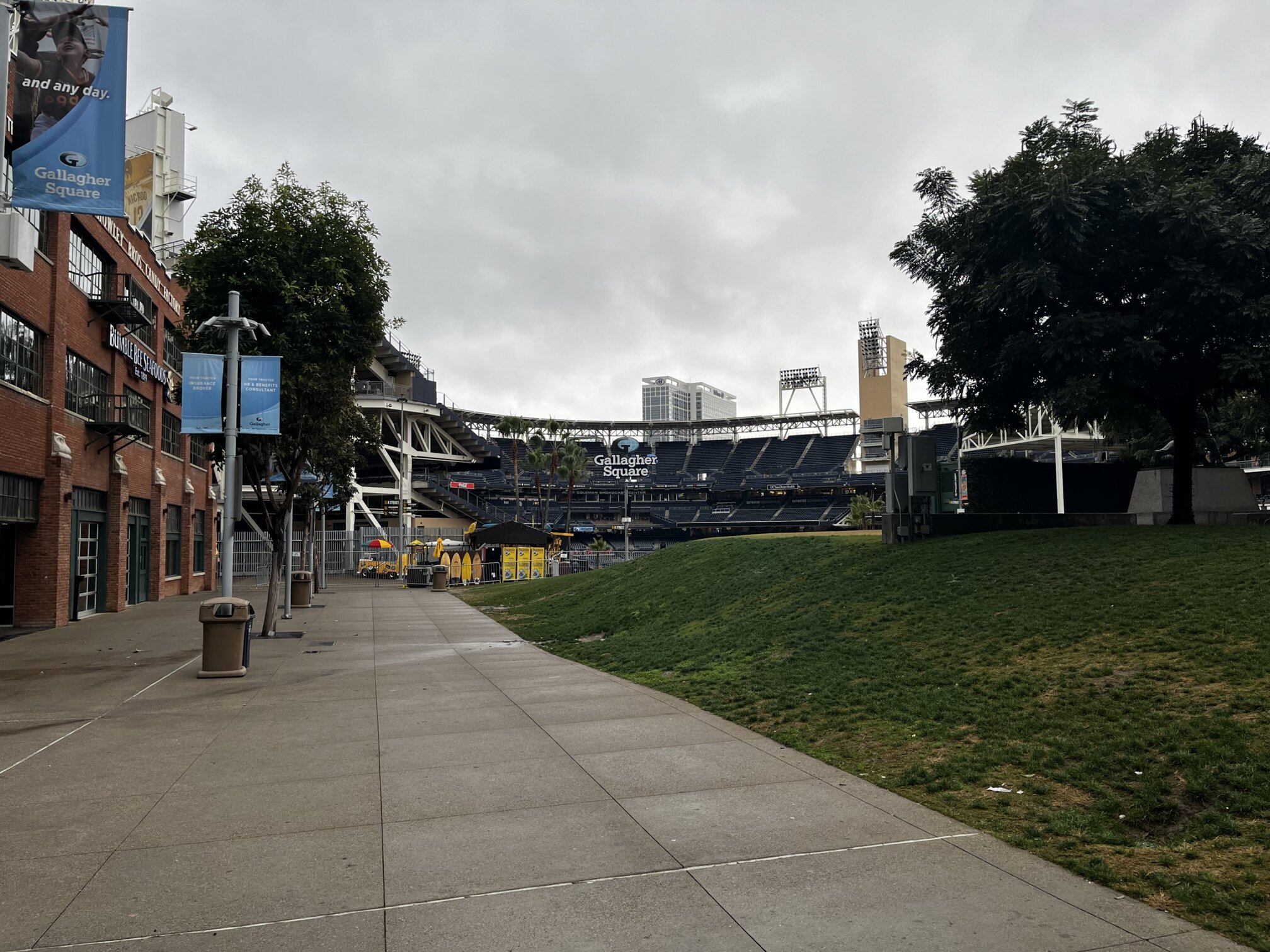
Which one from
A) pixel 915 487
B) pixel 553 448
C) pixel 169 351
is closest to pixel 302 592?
pixel 169 351

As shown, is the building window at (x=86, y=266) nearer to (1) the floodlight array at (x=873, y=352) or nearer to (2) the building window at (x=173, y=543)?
(2) the building window at (x=173, y=543)

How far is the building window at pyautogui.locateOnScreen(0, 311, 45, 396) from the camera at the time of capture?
20125 mm

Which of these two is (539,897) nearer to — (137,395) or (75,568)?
(75,568)

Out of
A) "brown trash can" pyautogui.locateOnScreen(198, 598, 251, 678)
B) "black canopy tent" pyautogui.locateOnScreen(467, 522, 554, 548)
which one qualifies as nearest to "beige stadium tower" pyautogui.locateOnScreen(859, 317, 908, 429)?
"black canopy tent" pyautogui.locateOnScreen(467, 522, 554, 548)

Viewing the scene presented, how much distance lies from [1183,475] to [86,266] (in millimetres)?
30594

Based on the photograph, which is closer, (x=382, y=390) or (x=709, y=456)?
(x=382, y=390)

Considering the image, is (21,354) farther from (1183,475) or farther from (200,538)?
(1183,475)

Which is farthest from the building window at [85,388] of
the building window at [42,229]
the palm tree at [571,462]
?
the palm tree at [571,462]

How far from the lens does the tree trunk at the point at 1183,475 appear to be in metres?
19.9

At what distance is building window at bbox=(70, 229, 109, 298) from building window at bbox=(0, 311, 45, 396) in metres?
3.29

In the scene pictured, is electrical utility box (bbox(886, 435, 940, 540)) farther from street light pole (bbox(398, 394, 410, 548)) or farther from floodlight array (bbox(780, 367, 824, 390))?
floodlight array (bbox(780, 367, 824, 390))

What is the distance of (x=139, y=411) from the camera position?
30.8 metres

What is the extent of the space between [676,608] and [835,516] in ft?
223

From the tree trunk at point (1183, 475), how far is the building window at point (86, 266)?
97.3 feet
